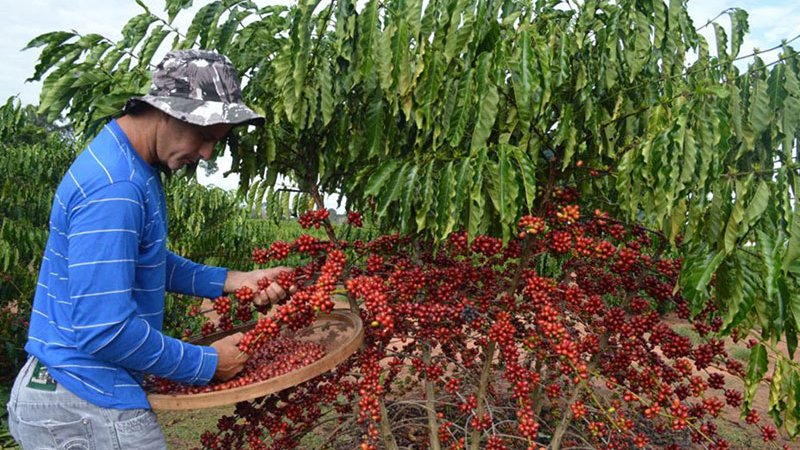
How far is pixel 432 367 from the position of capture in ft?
6.88

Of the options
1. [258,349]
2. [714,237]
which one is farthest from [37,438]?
[714,237]

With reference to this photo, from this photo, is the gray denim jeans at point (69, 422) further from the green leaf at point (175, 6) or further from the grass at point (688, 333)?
the grass at point (688, 333)

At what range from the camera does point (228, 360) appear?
1.58 metres

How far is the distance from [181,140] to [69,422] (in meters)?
0.85

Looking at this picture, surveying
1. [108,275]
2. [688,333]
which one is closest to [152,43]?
[108,275]

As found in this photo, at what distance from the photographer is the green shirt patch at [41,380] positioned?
4.73 ft

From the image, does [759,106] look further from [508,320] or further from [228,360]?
[228,360]

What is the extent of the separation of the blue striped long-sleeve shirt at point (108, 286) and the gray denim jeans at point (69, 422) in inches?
1.5

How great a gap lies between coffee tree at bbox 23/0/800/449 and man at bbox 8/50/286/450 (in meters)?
0.46

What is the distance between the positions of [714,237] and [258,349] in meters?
1.61

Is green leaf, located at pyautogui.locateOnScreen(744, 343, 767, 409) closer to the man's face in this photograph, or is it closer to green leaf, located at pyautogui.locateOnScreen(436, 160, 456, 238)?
green leaf, located at pyautogui.locateOnScreen(436, 160, 456, 238)

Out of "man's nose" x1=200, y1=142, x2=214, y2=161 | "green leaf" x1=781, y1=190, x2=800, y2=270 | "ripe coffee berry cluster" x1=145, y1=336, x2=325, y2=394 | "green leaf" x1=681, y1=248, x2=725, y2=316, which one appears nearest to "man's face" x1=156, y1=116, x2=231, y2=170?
"man's nose" x1=200, y1=142, x2=214, y2=161

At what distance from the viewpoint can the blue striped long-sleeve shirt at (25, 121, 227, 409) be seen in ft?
4.17

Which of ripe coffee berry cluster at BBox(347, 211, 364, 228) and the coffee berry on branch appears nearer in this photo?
the coffee berry on branch
